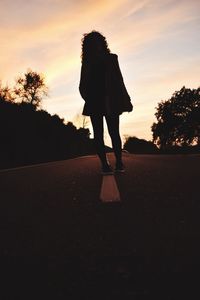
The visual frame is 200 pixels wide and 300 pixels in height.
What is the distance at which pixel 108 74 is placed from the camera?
6.30 metres

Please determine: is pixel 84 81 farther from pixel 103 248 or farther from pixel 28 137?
pixel 28 137

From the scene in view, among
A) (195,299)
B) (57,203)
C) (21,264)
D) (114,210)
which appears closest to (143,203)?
(114,210)

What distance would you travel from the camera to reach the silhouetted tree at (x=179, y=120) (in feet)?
258

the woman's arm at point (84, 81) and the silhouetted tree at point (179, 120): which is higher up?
the silhouetted tree at point (179, 120)

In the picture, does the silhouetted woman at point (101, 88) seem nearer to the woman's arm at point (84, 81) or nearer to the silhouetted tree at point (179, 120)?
the woman's arm at point (84, 81)

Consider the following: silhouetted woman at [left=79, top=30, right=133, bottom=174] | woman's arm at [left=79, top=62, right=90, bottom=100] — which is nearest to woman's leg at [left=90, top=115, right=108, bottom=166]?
silhouetted woman at [left=79, top=30, right=133, bottom=174]

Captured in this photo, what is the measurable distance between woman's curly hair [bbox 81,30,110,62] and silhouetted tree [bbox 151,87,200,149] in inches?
2849

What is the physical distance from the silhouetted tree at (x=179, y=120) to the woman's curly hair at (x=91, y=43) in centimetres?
7237

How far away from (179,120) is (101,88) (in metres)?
74.9

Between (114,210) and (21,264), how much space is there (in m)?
1.21

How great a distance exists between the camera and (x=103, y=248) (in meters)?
1.91

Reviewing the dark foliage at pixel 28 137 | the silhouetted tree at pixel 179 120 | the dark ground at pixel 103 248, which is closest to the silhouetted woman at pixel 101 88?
the dark ground at pixel 103 248

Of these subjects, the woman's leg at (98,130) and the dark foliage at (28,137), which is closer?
the woman's leg at (98,130)

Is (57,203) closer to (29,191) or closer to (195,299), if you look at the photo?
(29,191)
